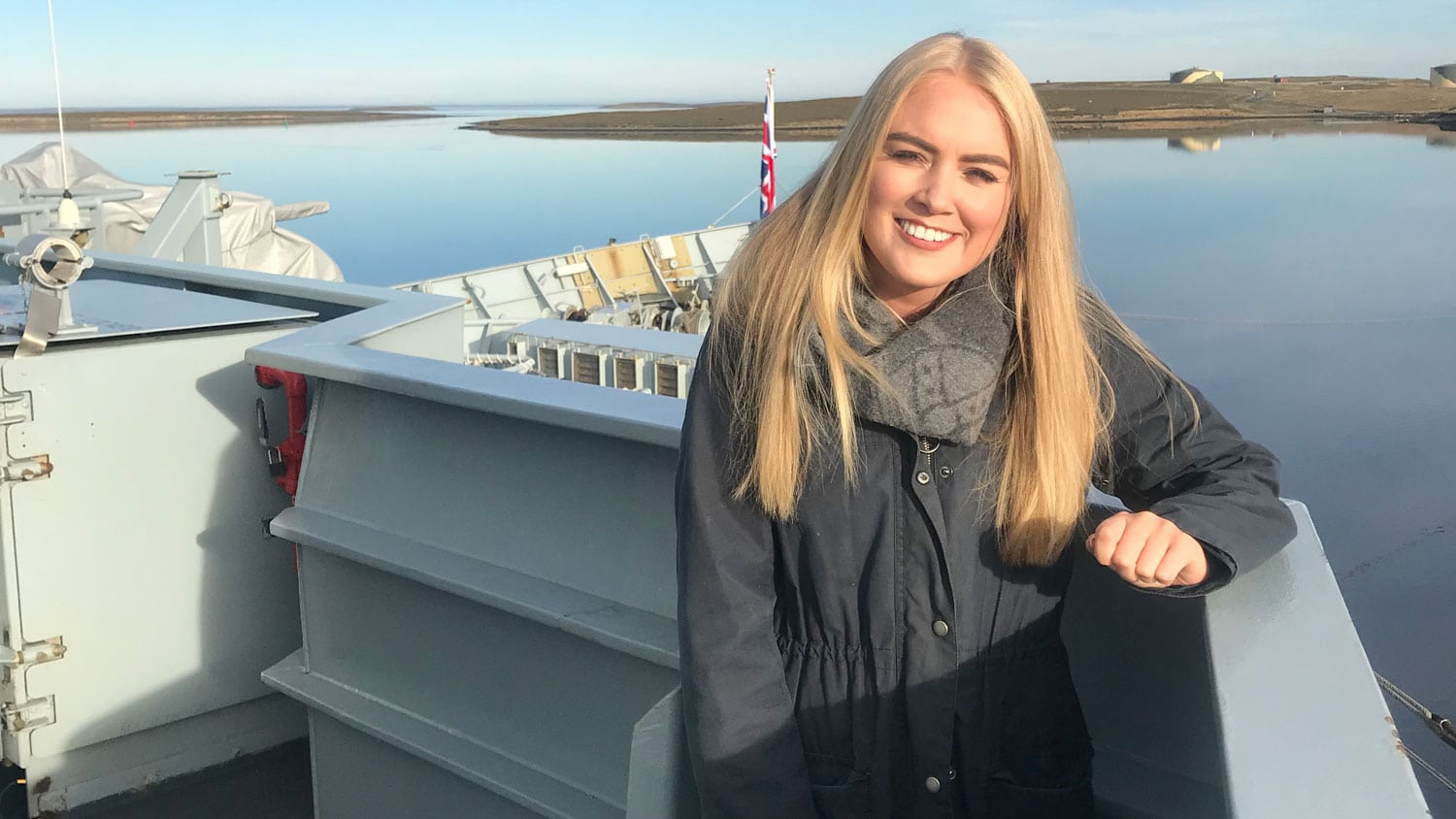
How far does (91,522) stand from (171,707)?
1.63 feet

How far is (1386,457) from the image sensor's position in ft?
118

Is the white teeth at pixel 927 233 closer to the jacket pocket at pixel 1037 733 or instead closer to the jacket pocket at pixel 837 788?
the jacket pocket at pixel 1037 733

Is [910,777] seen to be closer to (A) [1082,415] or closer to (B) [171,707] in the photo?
(A) [1082,415]

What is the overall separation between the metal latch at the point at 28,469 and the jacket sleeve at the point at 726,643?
6.00 feet

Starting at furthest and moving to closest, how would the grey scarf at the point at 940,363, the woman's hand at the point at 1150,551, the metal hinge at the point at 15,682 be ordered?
the metal hinge at the point at 15,682
the grey scarf at the point at 940,363
the woman's hand at the point at 1150,551

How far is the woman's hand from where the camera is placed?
1.30 metres

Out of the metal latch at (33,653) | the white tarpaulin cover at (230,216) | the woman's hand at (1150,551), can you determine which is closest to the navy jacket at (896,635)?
the woman's hand at (1150,551)

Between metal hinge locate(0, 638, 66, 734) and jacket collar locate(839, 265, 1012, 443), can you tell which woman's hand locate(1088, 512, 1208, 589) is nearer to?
jacket collar locate(839, 265, 1012, 443)

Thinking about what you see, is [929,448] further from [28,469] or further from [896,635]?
[28,469]

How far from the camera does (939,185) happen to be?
156 cm

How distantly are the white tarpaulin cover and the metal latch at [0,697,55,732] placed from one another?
30.4ft

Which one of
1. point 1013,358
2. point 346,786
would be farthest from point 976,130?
point 346,786

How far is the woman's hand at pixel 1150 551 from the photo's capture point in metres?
1.30

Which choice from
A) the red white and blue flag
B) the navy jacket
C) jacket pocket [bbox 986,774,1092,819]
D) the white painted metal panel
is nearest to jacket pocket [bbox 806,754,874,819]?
the navy jacket
